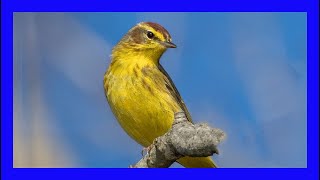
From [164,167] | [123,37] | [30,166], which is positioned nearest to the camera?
[164,167]

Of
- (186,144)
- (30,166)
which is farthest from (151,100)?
(186,144)

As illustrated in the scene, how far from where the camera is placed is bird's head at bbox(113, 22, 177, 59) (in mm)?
4094

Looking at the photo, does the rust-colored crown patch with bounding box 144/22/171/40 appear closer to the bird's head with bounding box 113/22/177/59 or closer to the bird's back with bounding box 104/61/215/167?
the bird's head with bounding box 113/22/177/59

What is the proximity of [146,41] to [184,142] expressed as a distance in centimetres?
147

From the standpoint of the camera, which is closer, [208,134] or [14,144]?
[208,134]

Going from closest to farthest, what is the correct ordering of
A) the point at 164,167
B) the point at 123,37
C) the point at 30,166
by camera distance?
the point at 164,167
the point at 30,166
the point at 123,37

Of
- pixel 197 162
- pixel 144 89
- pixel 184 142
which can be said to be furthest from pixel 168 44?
pixel 184 142

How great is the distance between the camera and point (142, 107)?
4.02 metres

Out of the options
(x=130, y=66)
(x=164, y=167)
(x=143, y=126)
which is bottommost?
(x=164, y=167)

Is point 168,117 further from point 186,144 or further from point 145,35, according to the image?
point 186,144

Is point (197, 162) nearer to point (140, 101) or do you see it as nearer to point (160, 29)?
point (140, 101)

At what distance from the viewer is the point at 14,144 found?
4.02 meters

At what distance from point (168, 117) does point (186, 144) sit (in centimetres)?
123

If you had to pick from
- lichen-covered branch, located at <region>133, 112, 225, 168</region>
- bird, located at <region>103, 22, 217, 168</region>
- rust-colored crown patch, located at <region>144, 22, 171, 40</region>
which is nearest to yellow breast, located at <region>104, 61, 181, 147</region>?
bird, located at <region>103, 22, 217, 168</region>
